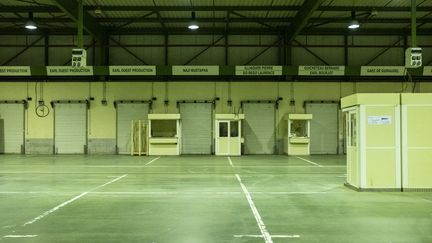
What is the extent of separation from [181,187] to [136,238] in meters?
4.68

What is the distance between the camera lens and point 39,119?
22859 millimetres

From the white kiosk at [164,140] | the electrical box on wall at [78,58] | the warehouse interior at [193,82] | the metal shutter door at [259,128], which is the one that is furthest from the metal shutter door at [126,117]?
the electrical box on wall at [78,58]

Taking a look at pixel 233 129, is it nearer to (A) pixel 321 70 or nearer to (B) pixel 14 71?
(A) pixel 321 70

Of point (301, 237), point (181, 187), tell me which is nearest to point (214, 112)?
point (181, 187)

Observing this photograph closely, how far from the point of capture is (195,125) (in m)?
23.0

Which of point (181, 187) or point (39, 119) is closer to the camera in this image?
point (181, 187)

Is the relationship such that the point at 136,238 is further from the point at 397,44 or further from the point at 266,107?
the point at 397,44

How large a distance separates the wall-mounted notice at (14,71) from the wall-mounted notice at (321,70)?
14157 mm

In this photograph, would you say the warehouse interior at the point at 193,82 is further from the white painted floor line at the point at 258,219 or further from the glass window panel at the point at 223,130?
the white painted floor line at the point at 258,219

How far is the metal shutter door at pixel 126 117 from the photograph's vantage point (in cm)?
2281

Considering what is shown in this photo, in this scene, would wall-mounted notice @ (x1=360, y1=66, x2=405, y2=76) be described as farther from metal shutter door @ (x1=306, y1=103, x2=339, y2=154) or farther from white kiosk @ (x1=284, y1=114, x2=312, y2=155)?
white kiosk @ (x1=284, y1=114, x2=312, y2=155)

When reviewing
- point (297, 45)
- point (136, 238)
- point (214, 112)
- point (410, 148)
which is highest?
point (297, 45)

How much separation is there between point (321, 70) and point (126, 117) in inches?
431

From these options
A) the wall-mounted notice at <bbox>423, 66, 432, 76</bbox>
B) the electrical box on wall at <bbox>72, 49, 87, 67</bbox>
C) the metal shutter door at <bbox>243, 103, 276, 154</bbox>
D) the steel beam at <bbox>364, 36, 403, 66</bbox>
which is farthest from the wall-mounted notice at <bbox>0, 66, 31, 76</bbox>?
the wall-mounted notice at <bbox>423, 66, 432, 76</bbox>
